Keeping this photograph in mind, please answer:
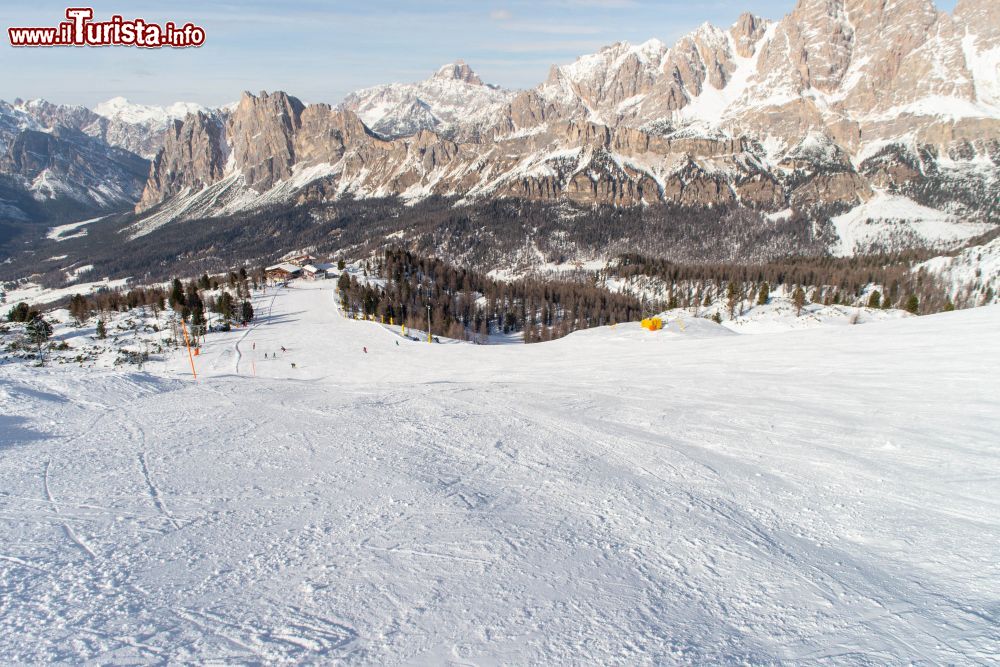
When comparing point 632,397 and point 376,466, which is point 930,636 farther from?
point 632,397

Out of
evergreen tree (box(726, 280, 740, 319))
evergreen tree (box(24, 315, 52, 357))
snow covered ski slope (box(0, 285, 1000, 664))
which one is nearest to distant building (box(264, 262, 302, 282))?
evergreen tree (box(24, 315, 52, 357))

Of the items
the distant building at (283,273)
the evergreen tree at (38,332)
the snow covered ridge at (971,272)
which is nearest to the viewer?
the evergreen tree at (38,332)

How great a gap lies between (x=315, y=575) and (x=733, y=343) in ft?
106

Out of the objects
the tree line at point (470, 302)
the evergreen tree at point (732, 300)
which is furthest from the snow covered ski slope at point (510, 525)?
the evergreen tree at point (732, 300)

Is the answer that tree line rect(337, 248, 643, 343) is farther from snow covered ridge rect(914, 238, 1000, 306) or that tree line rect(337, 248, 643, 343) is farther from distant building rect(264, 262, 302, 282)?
snow covered ridge rect(914, 238, 1000, 306)

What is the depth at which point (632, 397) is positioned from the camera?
853 inches

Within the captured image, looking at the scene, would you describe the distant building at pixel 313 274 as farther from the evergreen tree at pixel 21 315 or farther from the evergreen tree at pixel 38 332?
the evergreen tree at pixel 38 332

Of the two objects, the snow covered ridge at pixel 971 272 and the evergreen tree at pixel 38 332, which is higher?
the snow covered ridge at pixel 971 272

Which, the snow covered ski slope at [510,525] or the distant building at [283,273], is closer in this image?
the snow covered ski slope at [510,525]

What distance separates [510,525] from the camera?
10.4m

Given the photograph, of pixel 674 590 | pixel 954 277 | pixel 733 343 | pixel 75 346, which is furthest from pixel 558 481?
pixel 954 277

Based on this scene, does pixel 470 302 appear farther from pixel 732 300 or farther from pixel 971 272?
pixel 971 272

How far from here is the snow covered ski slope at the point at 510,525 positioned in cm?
731

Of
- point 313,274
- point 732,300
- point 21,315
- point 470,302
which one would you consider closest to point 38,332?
point 21,315
